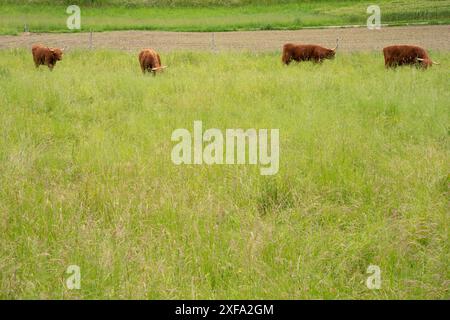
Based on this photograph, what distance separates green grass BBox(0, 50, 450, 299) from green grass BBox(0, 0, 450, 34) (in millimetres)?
24077

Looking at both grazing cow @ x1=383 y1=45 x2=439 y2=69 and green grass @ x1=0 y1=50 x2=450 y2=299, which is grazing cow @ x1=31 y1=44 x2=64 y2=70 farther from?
grazing cow @ x1=383 y1=45 x2=439 y2=69

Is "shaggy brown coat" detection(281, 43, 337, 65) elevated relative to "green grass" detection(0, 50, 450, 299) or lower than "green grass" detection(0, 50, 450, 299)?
elevated

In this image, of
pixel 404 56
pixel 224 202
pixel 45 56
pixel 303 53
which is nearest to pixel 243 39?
pixel 303 53

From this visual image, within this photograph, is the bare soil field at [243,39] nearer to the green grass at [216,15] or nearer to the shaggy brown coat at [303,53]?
the green grass at [216,15]

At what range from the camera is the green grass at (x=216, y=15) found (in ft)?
102

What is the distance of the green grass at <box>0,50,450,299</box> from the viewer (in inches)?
120

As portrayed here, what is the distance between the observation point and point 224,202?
4141 mm

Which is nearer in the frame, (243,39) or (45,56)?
(45,56)

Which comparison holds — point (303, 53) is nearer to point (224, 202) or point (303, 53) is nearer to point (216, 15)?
point (224, 202)

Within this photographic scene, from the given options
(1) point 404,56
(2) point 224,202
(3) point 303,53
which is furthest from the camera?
(3) point 303,53

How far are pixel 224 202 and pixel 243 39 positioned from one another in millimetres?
21300

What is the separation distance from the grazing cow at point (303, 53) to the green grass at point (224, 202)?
6.14 meters

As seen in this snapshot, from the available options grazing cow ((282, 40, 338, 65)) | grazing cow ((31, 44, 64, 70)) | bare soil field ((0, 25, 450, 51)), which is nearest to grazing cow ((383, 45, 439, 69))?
grazing cow ((282, 40, 338, 65))

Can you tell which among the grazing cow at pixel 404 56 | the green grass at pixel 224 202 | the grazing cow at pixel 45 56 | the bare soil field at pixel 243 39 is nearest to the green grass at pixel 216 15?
the bare soil field at pixel 243 39
